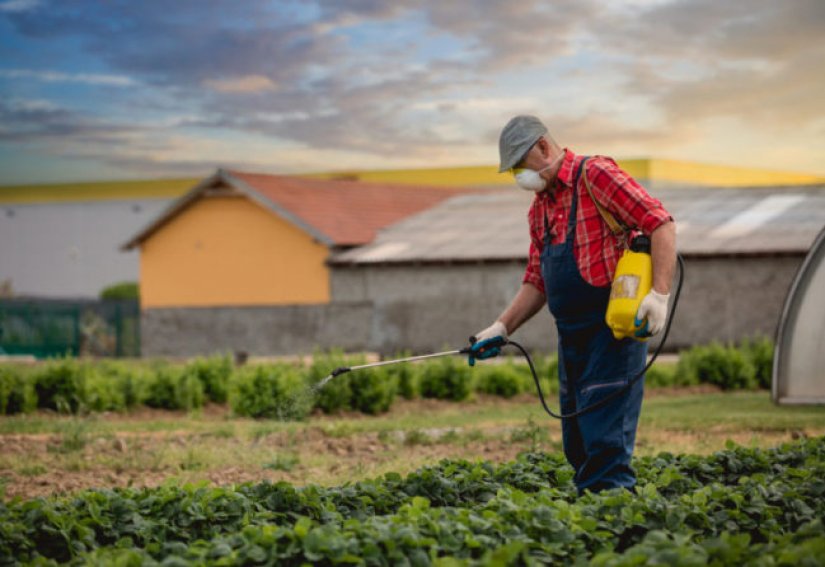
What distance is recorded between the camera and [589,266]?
5.70 meters

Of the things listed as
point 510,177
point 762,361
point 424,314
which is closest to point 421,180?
point 510,177

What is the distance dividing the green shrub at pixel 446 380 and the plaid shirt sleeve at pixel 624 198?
33.4ft

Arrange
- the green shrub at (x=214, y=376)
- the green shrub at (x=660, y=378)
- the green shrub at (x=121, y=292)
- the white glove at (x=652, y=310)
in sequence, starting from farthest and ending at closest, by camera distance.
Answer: the green shrub at (x=121, y=292) → the green shrub at (x=660, y=378) → the green shrub at (x=214, y=376) → the white glove at (x=652, y=310)

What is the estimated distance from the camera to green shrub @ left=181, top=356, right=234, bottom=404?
1542 centimetres

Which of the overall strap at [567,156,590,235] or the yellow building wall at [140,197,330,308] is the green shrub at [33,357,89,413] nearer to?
the overall strap at [567,156,590,235]

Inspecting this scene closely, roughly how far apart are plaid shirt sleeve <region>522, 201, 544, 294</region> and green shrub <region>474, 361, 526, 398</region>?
10.1 meters

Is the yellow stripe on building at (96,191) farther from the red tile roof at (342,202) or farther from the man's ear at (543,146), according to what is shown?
the man's ear at (543,146)

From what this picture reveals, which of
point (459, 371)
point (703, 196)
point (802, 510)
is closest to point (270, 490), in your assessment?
point (802, 510)

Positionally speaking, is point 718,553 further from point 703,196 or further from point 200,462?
point 703,196

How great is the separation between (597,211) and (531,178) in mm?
351

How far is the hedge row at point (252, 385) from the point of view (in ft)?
45.9

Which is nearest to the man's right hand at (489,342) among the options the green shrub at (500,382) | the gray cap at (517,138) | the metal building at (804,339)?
the gray cap at (517,138)

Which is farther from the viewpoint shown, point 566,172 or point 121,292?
point 121,292

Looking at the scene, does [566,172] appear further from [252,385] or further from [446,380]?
[446,380]
